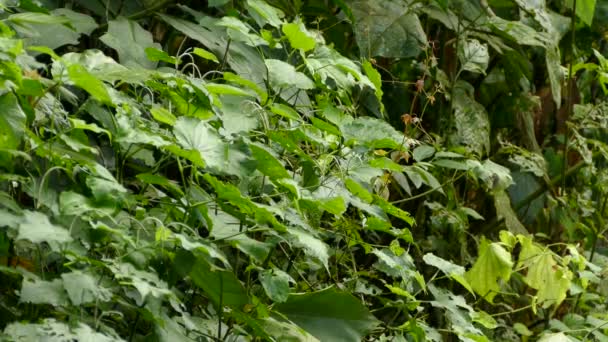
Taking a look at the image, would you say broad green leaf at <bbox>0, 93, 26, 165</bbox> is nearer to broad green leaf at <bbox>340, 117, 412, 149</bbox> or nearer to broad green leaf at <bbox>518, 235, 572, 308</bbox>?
broad green leaf at <bbox>340, 117, 412, 149</bbox>

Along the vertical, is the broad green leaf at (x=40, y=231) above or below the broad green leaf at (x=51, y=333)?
above

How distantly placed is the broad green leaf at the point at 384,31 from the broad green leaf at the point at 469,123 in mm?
375

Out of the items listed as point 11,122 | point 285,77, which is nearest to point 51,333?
point 11,122

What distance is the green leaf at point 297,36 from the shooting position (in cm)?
181

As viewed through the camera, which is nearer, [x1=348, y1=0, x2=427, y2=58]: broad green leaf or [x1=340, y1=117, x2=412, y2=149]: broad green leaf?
[x1=340, y1=117, x2=412, y2=149]: broad green leaf

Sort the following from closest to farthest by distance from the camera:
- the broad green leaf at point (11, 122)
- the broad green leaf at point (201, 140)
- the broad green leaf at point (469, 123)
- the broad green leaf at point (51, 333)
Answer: the broad green leaf at point (51, 333) < the broad green leaf at point (11, 122) < the broad green leaf at point (201, 140) < the broad green leaf at point (469, 123)

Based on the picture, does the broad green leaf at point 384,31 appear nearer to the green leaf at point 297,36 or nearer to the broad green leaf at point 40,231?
the green leaf at point 297,36

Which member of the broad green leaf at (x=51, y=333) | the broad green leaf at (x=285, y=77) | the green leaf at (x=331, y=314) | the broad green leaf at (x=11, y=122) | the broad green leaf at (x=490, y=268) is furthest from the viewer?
the broad green leaf at (x=490, y=268)

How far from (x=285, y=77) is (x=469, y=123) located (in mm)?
1238

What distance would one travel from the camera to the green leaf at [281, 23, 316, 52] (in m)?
1.81

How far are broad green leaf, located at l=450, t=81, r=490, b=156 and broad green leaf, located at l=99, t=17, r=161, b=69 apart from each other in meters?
1.06

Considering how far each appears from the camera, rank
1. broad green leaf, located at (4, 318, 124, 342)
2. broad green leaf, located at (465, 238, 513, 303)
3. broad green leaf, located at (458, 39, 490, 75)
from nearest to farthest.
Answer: broad green leaf, located at (4, 318, 124, 342) < broad green leaf, located at (465, 238, 513, 303) < broad green leaf, located at (458, 39, 490, 75)

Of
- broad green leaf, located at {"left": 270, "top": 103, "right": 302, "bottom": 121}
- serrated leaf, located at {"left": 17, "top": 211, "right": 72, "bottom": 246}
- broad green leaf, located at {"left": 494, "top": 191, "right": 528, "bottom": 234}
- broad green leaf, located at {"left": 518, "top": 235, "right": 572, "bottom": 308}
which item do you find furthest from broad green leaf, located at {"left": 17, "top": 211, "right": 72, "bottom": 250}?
broad green leaf, located at {"left": 494, "top": 191, "right": 528, "bottom": 234}

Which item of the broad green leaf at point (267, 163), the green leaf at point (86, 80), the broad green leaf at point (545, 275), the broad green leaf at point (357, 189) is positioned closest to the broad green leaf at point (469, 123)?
the broad green leaf at point (545, 275)
